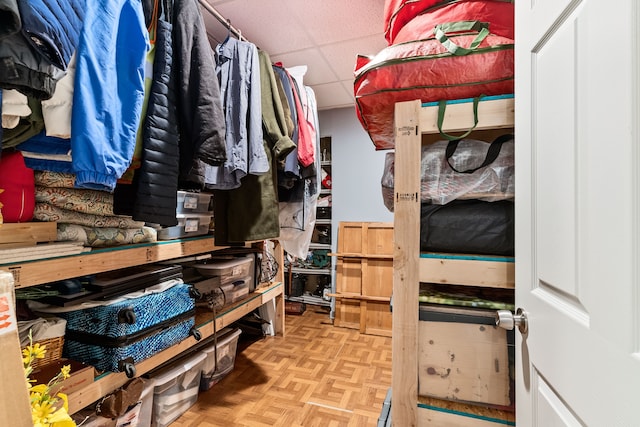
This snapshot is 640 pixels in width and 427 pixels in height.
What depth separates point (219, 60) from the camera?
1.46 m

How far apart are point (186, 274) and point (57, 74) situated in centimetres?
141

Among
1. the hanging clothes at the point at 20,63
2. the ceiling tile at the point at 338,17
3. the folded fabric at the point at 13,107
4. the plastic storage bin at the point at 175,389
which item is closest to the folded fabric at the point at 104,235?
the folded fabric at the point at 13,107

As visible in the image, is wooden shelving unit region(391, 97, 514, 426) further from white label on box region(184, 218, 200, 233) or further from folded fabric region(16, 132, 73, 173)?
white label on box region(184, 218, 200, 233)

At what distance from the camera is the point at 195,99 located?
3.70 feet

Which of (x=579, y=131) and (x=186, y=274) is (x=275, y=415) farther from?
(x=579, y=131)

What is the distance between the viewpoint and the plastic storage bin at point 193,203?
1.66m

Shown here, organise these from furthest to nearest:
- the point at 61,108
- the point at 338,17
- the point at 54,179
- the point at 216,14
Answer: the point at 338,17 → the point at 216,14 → the point at 54,179 → the point at 61,108

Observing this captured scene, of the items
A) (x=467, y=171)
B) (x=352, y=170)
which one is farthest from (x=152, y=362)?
(x=352, y=170)

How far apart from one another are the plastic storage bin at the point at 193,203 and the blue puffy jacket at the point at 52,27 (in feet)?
3.20

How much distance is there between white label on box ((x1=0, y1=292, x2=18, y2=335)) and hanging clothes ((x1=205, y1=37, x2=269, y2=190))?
34.8 inches

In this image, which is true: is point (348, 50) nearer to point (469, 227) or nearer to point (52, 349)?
point (469, 227)

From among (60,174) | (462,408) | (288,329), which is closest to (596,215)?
(462,408)

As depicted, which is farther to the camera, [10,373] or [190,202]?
[190,202]

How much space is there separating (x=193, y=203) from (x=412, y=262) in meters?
1.29
